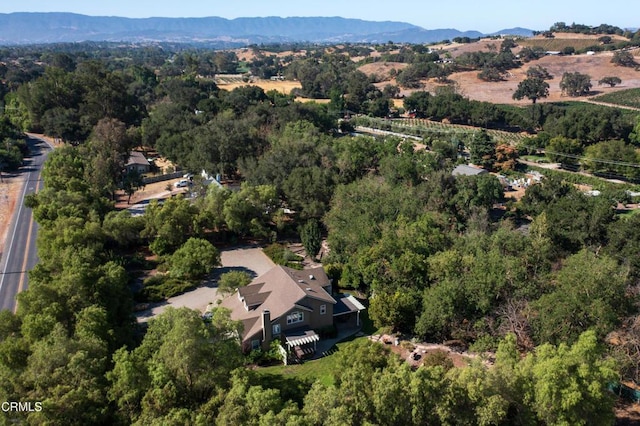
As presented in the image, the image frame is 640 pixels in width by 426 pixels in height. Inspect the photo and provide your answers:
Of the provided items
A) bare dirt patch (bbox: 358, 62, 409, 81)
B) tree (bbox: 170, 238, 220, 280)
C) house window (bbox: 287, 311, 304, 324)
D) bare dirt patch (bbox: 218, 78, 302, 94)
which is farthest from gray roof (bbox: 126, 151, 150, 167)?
bare dirt patch (bbox: 358, 62, 409, 81)

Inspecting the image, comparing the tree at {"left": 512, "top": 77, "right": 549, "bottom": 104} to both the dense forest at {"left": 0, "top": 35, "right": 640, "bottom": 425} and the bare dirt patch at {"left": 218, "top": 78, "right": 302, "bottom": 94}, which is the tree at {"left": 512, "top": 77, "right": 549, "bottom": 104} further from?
the bare dirt patch at {"left": 218, "top": 78, "right": 302, "bottom": 94}

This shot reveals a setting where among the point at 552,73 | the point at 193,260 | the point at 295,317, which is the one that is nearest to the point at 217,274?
the point at 193,260

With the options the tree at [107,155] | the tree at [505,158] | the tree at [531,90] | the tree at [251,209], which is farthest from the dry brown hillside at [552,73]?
the tree at [251,209]

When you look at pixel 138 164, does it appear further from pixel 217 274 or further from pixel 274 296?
pixel 274 296

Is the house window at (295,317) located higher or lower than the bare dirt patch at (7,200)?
higher

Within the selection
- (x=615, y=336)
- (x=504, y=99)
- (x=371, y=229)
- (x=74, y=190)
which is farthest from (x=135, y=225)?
(x=504, y=99)

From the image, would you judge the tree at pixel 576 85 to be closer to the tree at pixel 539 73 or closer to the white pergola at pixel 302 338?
the tree at pixel 539 73
